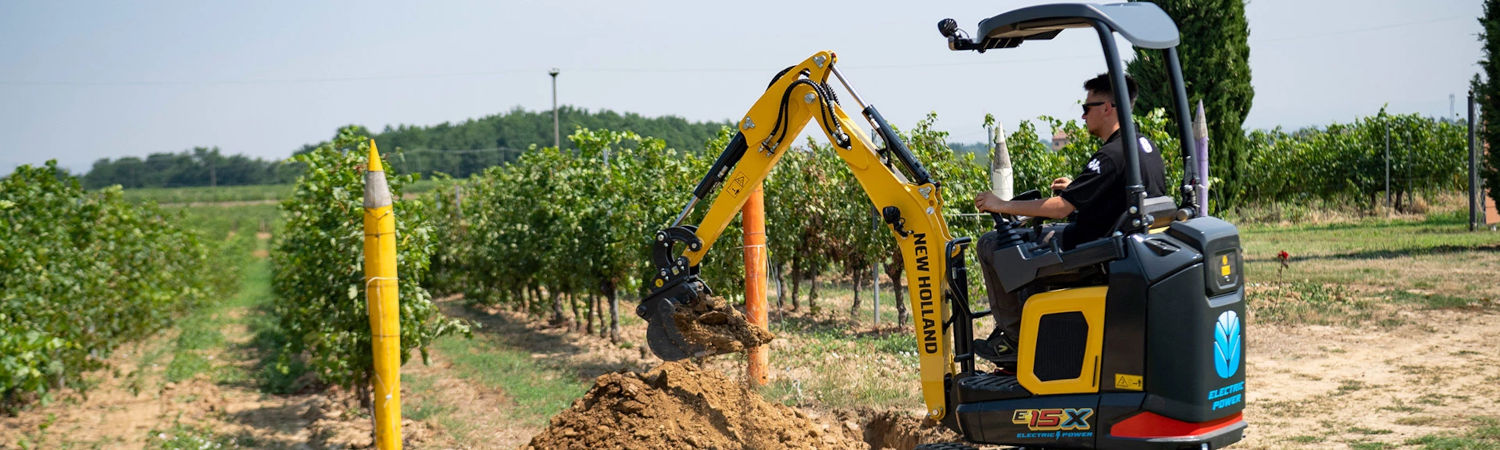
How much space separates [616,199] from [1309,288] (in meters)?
8.77

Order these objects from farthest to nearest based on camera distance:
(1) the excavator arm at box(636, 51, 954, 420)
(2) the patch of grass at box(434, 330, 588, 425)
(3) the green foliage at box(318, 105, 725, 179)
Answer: (3) the green foliage at box(318, 105, 725, 179) < (2) the patch of grass at box(434, 330, 588, 425) < (1) the excavator arm at box(636, 51, 954, 420)

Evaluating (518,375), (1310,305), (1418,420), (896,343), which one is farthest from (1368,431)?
(518,375)

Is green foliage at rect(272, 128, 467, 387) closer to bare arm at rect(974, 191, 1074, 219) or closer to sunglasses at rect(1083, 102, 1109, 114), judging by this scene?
bare arm at rect(974, 191, 1074, 219)

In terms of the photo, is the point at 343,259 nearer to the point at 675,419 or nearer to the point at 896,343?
the point at 675,419

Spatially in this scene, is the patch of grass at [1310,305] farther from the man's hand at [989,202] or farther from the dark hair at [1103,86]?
the man's hand at [989,202]

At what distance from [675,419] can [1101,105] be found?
2987 mm

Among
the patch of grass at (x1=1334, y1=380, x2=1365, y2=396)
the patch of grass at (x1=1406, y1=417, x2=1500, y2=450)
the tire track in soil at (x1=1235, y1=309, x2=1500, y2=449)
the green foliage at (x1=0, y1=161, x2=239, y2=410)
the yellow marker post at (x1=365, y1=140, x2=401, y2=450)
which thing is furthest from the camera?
the patch of grass at (x1=1334, y1=380, x2=1365, y2=396)

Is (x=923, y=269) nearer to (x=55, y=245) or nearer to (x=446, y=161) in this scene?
(x=55, y=245)

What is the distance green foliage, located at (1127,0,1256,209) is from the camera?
1978cm

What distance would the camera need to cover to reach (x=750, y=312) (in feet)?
26.8

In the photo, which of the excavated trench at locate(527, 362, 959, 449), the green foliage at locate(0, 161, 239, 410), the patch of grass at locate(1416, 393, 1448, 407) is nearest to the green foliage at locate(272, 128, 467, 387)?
the green foliage at locate(0, 161, 239, 410)

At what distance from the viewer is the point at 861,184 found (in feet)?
18.4

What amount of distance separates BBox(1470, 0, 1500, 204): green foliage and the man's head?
1726 centimetres

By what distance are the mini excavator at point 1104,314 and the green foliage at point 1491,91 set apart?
17255 mm
